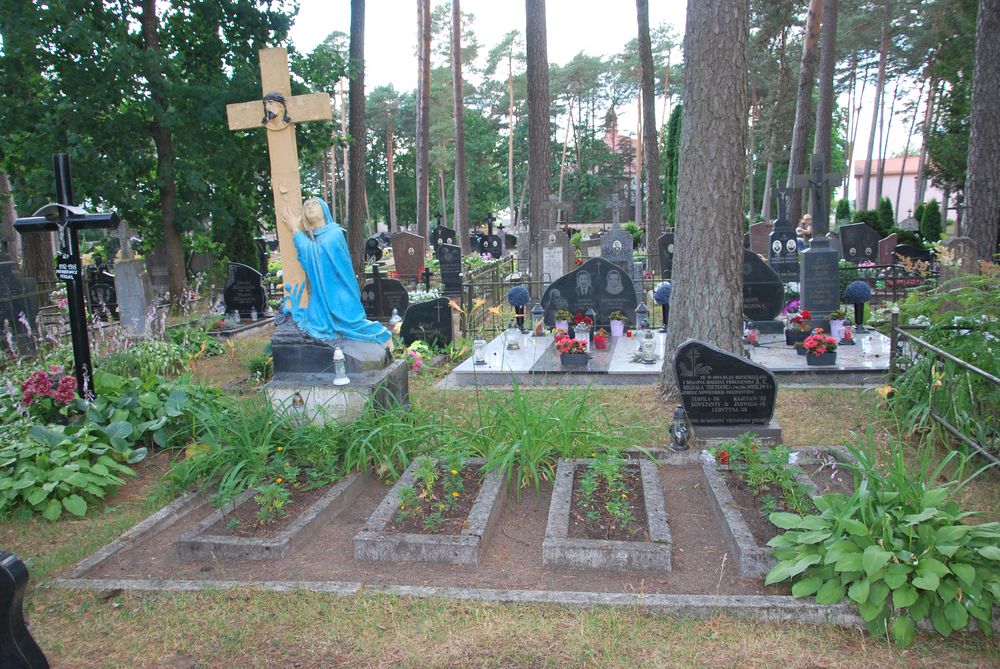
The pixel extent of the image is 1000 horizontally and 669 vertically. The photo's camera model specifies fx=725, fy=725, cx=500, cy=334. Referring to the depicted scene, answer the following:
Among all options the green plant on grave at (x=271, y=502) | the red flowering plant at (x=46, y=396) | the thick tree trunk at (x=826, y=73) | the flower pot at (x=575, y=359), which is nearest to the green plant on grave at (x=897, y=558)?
the green plant on grave at (x=271, y=502)

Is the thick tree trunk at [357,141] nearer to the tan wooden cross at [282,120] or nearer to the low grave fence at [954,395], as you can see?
the tan wooden cross at [282,120]

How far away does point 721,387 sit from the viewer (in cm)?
580

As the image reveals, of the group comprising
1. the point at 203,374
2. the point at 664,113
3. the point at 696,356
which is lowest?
the point at 203,374

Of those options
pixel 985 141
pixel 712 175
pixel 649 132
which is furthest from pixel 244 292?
pixel 649 132

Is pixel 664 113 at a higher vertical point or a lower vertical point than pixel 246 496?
higher

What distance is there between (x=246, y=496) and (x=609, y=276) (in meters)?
7.18

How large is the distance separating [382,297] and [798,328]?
6854mm

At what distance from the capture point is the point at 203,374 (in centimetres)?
943

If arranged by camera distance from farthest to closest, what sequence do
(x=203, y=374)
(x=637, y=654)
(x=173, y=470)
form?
(x=203, y=374) < (x=173, y=470) < (x=637, y=654)

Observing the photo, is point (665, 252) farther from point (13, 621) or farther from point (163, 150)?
point (13, 621)

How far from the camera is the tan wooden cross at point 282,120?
652cm

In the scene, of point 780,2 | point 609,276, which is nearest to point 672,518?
point 609,276

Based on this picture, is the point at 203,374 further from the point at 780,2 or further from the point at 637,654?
the point at 780,2

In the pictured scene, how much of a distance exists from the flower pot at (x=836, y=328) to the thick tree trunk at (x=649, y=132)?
9.81 meters
